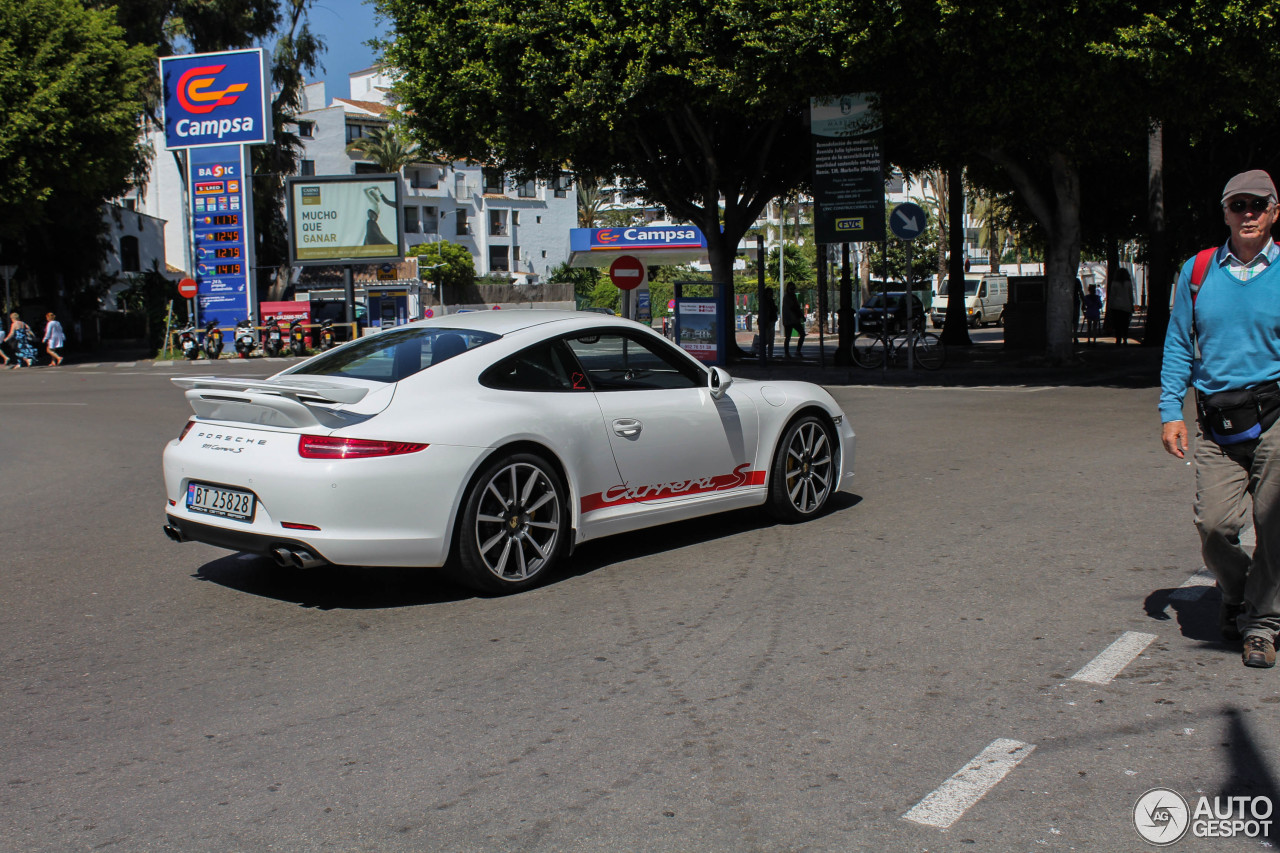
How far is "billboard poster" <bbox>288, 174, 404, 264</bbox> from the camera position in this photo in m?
37.8

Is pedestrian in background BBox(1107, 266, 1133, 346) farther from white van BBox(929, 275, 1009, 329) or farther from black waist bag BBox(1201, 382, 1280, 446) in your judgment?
black waist bag BBox(1201, 382, 1280, 446)

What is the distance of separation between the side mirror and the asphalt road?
89 cm

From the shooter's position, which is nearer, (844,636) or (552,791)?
(552,791)

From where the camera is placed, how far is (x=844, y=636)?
4.99 meters

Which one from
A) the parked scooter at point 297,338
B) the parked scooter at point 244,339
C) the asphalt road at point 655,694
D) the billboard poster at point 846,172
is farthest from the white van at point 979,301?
the asphalt road at point 655,694

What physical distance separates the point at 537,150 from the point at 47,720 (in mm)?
22398

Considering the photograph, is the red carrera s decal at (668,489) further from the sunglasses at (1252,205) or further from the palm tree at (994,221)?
the palm tree at (994,221)

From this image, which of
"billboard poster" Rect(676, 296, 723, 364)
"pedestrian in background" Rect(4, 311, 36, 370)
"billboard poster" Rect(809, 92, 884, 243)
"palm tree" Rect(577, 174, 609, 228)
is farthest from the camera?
"palm tree" Rect(577, 174, 609, 228)

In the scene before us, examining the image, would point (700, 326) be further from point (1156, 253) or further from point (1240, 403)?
point (1240, 403)

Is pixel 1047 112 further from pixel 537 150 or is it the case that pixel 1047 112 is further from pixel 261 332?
pixel 261 332

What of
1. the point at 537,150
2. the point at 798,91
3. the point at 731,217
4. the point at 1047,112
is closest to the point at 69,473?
the point at 798,91

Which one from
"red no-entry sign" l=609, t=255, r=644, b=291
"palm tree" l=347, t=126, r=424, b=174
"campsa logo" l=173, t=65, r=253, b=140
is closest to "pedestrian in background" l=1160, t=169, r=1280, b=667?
"red no-entry sign" l=609, t=255, r=644, b=291

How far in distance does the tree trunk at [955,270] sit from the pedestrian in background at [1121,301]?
337 centimetres

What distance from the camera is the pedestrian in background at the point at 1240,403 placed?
438cm
